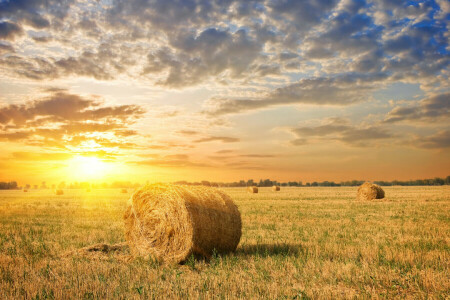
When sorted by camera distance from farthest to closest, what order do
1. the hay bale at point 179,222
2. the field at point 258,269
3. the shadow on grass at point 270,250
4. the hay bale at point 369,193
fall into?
the hay bale at point 369,193 → the shadow on grass at point 270,250 → the hay bale at point 179,222 → the field at point 258,269

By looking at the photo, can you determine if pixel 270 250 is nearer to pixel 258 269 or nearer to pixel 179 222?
pixel 258 269

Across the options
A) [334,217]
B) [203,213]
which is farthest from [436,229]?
[203,213]

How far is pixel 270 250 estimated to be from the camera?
10.5m

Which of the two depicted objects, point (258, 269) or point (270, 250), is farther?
point (270, 250)

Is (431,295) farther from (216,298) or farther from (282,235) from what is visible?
(282,235)

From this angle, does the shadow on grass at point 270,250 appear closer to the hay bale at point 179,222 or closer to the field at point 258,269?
the field at point 258,269

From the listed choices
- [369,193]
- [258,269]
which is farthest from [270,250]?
[369,193]

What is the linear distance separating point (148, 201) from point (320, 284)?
5556 mm

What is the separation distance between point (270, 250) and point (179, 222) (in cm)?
275

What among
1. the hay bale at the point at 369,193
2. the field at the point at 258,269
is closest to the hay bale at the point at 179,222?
the field at the point at 258,269

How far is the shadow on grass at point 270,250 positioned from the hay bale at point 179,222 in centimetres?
50

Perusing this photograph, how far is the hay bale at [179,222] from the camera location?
9.55 metres

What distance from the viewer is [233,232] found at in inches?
413

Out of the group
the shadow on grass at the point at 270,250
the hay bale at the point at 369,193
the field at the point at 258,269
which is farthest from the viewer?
the hay bale at the point at 369,193
